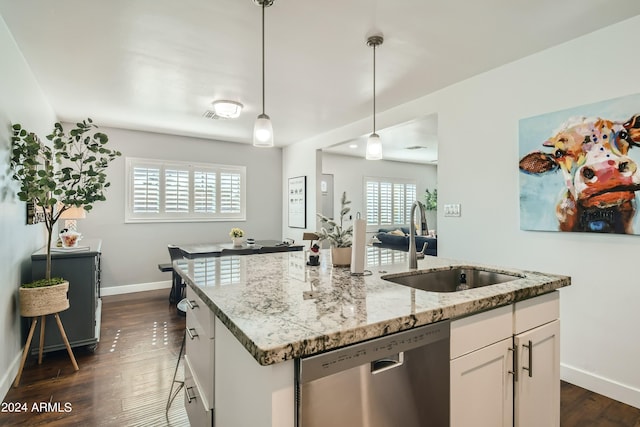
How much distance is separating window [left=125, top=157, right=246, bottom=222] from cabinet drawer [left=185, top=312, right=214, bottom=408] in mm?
3944

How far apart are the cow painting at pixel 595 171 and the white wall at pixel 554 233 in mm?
130

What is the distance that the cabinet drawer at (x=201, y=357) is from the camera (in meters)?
1.31

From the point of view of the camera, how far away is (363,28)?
2.22 m

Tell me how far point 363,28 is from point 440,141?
1.53 metres

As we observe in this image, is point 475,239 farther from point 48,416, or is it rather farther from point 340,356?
point 48,416

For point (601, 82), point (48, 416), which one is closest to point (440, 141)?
point (601, 82)

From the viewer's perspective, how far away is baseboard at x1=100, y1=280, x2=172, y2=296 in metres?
4.79

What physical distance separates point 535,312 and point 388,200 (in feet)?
22.0

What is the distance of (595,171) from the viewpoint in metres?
2.24

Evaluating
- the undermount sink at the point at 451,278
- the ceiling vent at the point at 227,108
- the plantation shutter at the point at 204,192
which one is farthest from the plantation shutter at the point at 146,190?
the undermount sink at the point at 451,278

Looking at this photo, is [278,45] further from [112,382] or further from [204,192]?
[204,192]

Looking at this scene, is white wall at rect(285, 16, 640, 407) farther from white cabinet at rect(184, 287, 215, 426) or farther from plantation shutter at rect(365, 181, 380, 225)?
plantation shutter at rect(365, 181, 380, 225)

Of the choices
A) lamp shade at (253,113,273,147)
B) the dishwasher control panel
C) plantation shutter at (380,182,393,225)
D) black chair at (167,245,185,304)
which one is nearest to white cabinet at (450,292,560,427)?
the dishwasher control panel

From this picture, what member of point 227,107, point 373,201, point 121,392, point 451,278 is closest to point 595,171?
point 451,278
